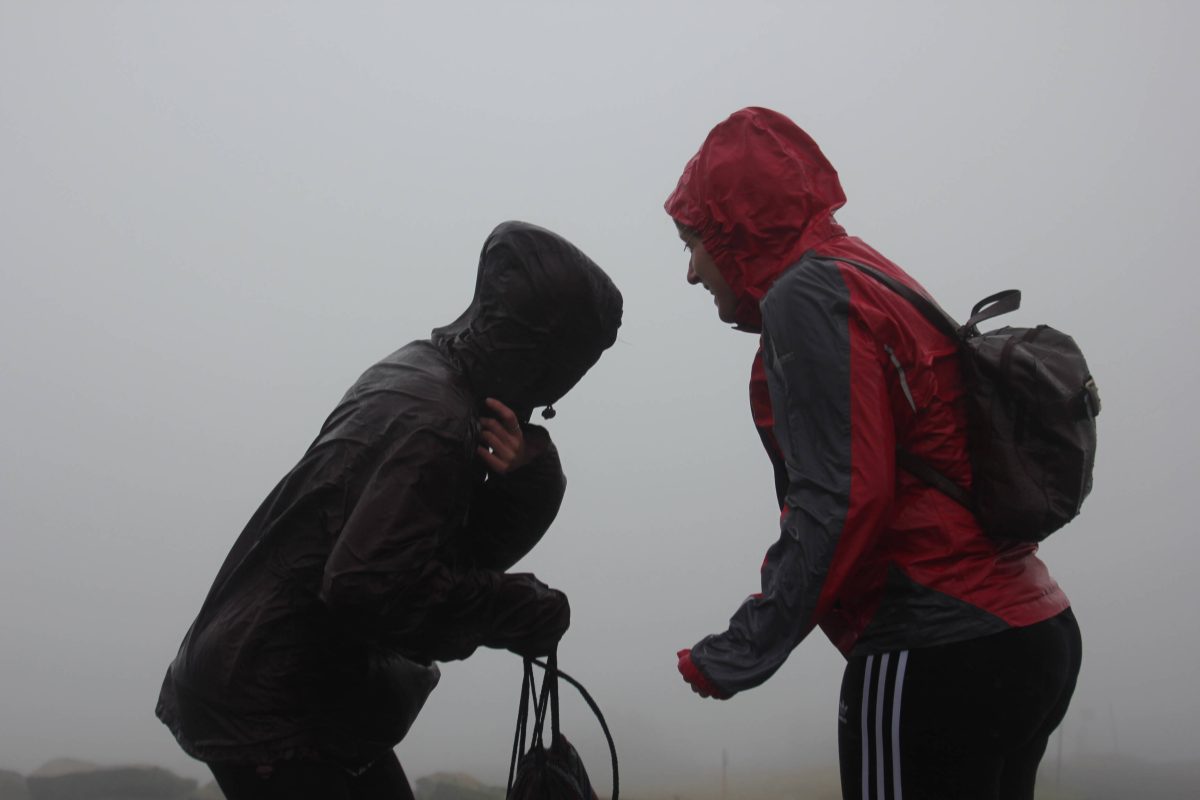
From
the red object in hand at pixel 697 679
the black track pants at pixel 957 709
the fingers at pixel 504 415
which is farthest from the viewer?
the fingers at pixel 504 415

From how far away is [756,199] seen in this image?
157cm

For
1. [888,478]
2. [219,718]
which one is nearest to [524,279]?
[888,478]

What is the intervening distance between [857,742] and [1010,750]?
0.20m

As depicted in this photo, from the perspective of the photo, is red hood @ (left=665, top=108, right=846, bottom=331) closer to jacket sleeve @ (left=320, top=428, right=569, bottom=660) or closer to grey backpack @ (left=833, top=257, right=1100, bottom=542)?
grey backpack @ (left=833, top=257, right=1100, bottom=542)

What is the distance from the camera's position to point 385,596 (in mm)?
1371

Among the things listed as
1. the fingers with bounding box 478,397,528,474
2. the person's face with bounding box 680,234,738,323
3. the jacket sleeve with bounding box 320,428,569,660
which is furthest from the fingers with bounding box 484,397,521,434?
the person's face with bounding box 680,234,738,323

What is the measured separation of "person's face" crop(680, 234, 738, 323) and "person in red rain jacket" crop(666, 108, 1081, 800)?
0.21 meters

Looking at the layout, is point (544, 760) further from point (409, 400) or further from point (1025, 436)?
point (1025, 436)

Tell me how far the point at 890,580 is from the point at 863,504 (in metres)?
0.14

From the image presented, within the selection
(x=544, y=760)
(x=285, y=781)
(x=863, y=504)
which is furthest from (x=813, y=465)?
(x=285, y=781)

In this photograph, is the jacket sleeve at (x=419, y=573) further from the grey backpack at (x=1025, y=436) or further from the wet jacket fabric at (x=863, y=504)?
the grey backpack at (x=1025, y=436)

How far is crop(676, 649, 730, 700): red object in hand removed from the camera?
4.59ft

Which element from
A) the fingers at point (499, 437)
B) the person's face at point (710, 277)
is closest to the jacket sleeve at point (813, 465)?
the person's face at point (710, 277)

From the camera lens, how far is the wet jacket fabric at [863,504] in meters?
1.31
